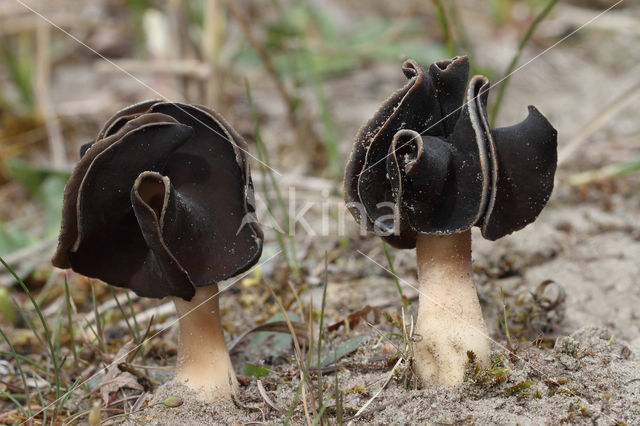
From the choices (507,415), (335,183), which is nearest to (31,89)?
(335,183)

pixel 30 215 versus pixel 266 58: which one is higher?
pixel 266 58

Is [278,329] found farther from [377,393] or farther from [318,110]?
[318,110]

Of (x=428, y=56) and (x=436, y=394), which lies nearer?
(x=436, y=394)

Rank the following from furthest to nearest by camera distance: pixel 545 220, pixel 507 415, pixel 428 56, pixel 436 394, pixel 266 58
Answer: pixel 428 56
pixel 266 58
pixel 545 220
pixel 436 394
pixel 507 415

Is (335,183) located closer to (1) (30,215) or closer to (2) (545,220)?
(2) (545,220)

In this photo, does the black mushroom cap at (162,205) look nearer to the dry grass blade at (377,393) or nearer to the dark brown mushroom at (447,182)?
the dark brown mushroom at (447,182)

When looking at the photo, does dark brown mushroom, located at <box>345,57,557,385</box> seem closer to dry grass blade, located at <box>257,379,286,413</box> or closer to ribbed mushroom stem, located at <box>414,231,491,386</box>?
ribbed mushroom stem, located at <box>414,231,491,386</box>

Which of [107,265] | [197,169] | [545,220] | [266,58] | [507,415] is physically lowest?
[507,415]

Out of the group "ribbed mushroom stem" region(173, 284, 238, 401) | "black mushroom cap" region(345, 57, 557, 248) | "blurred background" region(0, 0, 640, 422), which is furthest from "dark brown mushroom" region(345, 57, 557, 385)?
"ribbed mushroom stem" region(173, 284, 238, 401)
